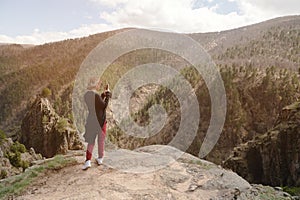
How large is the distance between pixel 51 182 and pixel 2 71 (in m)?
158

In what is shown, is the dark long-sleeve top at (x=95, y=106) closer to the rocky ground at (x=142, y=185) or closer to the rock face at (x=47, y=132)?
the rocky ground at (x=142, y=185)

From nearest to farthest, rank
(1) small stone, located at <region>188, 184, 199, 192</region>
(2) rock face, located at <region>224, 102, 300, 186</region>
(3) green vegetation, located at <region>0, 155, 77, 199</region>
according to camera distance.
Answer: (1) small stone, located at <region>188, 184, 199, 192</region> < (3) green vegetation, located at <region>0, 155, 77, 199</region> < (2) rock face, located at <region>224, 102, 300, 186</region>

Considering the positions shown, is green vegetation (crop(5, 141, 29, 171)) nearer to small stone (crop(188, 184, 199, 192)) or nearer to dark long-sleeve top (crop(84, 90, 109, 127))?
dark long-sleeve top (crop(84, 90, 109, 127))

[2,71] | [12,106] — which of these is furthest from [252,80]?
[2,71]

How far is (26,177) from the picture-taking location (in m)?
9.77

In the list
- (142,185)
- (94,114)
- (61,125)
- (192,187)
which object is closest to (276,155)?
(192,187)

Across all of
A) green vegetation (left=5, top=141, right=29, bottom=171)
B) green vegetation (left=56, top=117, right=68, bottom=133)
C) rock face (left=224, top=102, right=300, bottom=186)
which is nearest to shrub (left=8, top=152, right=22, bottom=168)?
green vegetation (left=5, top=141, right=29, bottom=171)

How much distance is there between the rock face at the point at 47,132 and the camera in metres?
39.1

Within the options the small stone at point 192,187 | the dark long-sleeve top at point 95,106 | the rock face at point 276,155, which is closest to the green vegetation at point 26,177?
the dark long-sleeve top at point 95,106

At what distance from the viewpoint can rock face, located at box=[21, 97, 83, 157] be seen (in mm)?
39125

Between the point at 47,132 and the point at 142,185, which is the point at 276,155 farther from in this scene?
the point at 47,132

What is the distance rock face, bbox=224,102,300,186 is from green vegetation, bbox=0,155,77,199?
21006mm

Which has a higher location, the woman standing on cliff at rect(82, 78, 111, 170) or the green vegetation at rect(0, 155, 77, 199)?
the woman standing on cliff at rect(82, 78, 111, 170)

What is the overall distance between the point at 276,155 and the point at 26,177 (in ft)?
85.5
